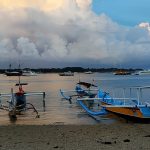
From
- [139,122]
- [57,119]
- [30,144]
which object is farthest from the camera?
[57,119]

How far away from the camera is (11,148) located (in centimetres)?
1482

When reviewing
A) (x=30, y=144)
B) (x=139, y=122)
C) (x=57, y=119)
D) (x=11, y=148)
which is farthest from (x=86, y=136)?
(x=57, y=119)

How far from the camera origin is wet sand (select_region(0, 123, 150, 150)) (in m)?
15.1

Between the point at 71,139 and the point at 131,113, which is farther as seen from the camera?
the point at 131,113

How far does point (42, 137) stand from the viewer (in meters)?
18.3

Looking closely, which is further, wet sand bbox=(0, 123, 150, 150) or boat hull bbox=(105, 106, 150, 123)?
boat hull bbox=(105, 106, 150, 123)

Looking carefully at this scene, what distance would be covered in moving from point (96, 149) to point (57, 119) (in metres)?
14.8

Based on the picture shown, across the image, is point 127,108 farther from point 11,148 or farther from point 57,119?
point 11,148

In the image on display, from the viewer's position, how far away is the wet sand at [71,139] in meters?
15.1

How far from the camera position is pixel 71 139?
17203mm

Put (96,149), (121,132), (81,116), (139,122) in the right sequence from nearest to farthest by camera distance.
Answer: (96,149)
(121,132)
(139,122)
(81,116)

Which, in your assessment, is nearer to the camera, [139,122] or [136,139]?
[136,139]

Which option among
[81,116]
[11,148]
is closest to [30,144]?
[11,148]

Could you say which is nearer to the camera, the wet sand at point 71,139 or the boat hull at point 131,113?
the wet sand at point 71,139
